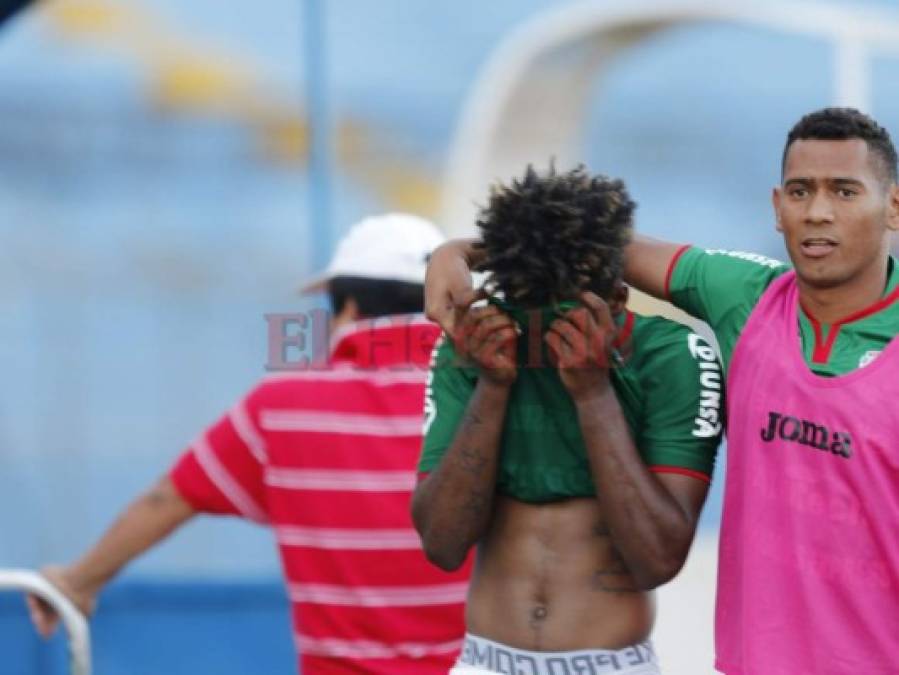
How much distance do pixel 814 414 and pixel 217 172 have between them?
6.41m

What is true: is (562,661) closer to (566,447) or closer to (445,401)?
(566,447)

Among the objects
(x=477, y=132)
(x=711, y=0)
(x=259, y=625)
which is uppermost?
(x=711, y=0)

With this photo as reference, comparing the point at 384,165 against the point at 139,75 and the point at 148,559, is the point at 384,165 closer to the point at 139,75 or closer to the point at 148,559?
the point at 139,75

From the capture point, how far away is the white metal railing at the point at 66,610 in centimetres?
380

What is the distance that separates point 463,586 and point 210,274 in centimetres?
527

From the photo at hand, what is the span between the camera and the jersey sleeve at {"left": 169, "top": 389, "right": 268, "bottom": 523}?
13.0 feet

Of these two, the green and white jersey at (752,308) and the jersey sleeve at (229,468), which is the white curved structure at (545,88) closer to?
the jersey sleeve at (229,468)

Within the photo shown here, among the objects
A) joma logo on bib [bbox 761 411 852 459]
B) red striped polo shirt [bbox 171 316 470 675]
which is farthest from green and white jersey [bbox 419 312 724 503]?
red striped polo shirt [bbox 171 316 470 675]

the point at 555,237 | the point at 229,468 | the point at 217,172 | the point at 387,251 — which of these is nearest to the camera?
the point at 555,237

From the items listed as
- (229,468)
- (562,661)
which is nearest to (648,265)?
(562,661)

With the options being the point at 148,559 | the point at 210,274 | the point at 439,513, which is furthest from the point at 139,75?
the point at 439,513

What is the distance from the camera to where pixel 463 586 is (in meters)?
3.77

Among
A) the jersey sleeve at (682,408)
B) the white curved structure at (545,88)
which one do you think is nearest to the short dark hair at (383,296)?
the jersey sleeve at (682,408)

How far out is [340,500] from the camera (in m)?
3.83
